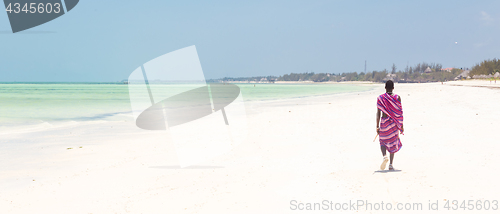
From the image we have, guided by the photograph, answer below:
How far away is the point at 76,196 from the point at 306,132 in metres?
6.46

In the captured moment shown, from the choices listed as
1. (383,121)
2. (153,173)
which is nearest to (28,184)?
(153,173)

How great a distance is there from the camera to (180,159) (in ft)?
21.2

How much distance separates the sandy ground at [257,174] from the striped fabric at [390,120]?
0.47 m

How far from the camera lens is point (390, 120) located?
4914mm

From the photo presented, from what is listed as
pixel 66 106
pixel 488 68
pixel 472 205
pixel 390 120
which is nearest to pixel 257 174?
pixel 390 120

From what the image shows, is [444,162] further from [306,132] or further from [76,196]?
[76,196]

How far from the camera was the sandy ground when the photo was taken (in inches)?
156

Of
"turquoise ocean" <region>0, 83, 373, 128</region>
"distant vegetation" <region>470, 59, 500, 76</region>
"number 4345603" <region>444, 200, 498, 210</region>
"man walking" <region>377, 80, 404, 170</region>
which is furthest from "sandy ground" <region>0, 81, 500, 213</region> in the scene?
"distant vegetation" <region>470, 59, 500, 76</region>

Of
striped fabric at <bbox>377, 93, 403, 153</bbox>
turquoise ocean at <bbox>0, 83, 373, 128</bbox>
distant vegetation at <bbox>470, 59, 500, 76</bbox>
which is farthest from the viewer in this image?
distant vegetation at <bbox>470, 59, 500, 76</bbox>

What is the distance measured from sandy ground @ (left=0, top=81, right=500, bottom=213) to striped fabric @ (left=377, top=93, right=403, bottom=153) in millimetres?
470

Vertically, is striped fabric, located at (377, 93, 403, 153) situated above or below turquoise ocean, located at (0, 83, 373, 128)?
above

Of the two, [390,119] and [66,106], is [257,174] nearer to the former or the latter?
[390,119]

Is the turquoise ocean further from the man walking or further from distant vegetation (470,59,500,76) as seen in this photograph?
distant vegetation (470,59,500,76)

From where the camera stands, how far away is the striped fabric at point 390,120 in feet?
16.0
